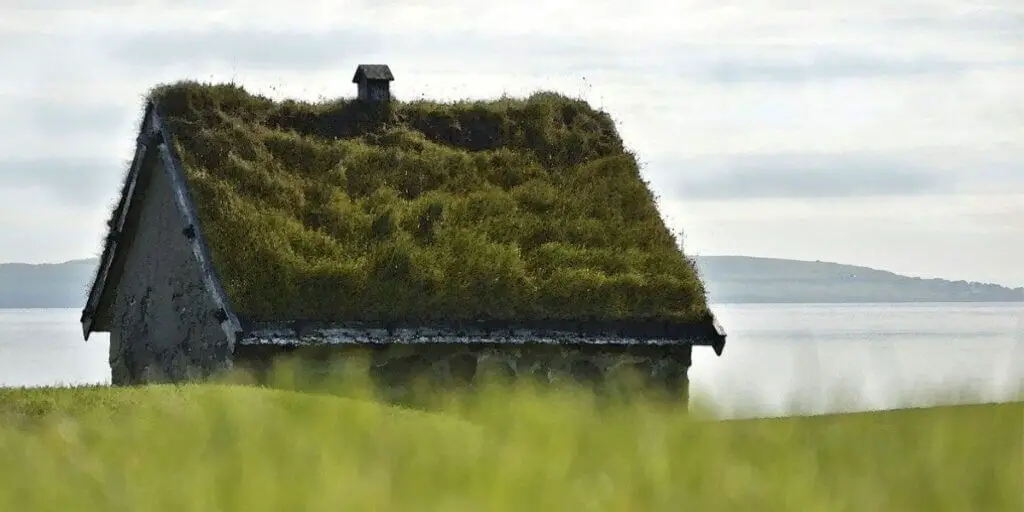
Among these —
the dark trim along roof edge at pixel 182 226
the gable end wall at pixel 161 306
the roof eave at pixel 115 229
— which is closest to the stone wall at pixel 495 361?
the dark trim along roof edge at pixel 182 226

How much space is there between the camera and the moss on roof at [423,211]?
14836 millimetres

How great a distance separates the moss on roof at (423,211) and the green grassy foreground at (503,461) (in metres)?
6.14

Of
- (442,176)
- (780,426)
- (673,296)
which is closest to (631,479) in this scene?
(780,426)

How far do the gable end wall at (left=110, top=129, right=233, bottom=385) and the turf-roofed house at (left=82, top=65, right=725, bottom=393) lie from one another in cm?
4

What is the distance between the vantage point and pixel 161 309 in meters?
16.5

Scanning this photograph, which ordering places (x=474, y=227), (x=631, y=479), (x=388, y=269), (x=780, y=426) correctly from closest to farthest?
(x=631, y=479) < (x=780, y=426) < (x=388, y=269) < (x=474, y=227)

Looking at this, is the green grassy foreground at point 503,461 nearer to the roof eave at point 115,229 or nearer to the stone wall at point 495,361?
the stone wall at point 495,361

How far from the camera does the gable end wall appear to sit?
1516 cm

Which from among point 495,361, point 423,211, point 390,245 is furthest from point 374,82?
point 495,361

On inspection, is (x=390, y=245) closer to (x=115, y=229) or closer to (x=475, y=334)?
(x=475, y=334)

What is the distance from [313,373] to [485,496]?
9.08 m

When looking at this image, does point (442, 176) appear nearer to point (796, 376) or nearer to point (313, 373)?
point (313, 373)

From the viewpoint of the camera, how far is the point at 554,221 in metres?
16.5

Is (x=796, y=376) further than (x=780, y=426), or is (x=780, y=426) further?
(x=780, y=426)
